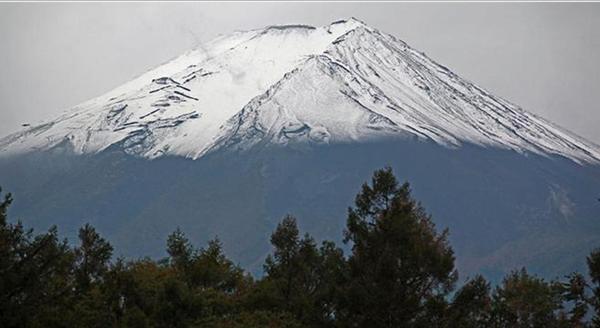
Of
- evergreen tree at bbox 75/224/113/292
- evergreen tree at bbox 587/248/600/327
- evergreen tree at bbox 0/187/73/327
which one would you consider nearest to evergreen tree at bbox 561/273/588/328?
evergreen tree at bbox 587/248/600/327

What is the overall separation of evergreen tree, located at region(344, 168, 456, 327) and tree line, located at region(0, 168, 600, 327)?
0.03 meters

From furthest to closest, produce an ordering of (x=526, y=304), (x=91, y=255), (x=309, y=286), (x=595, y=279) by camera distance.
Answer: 1. (x=309, y=286)
2. (x=91, y=255)
3. (x=526, y=304)
4. (x=595, y=279)

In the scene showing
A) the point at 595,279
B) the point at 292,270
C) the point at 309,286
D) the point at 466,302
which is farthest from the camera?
the point at 309,286

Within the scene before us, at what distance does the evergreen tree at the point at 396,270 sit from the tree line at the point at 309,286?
0.11 feet

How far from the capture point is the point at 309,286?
40031mm

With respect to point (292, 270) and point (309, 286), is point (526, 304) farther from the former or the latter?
point (292, 270)

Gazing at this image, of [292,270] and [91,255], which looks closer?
[292,270]

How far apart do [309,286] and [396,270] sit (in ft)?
33.5

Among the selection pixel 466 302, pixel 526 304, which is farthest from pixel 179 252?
pixel 466 302

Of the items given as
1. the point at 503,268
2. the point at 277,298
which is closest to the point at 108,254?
the point at 277,298

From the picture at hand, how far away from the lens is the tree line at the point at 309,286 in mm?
29969

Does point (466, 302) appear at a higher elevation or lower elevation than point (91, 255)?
lower

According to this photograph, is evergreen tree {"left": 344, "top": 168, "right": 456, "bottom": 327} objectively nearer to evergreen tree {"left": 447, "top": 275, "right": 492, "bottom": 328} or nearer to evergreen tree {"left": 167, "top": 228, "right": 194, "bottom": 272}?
evergreen tree {"left": 447, "top": 275, "right": 492, "bottom": 328}

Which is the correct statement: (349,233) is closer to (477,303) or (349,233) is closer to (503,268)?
(477,303)
